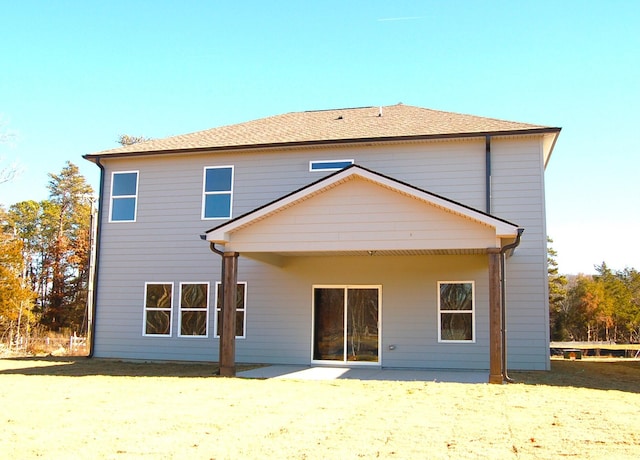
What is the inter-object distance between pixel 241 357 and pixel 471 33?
32.3 ft

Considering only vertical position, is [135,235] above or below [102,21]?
below

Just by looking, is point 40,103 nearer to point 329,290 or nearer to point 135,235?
point 135,235

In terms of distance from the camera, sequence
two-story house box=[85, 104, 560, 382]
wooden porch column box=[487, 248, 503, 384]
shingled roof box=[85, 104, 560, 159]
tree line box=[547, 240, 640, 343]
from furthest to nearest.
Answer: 1. tree line box=[547, 240, 640, 343]
2. shingled roof box=[85, 104, 560, 159]
3. two-story house box=[85, 104, 560, 382]
4. wooden porch column box=[487, 248, 503, 384]

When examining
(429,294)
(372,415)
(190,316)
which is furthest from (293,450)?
(190,316)

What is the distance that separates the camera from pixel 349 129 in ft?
56.1

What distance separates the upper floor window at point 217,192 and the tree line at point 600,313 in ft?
94.1

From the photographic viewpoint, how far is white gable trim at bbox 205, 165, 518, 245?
1184 centimetres

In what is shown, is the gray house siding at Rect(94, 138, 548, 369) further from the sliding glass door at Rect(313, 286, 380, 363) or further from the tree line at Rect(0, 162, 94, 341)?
the tree line at Rect(0, 162, 94, 341)

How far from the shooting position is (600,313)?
37.9 m

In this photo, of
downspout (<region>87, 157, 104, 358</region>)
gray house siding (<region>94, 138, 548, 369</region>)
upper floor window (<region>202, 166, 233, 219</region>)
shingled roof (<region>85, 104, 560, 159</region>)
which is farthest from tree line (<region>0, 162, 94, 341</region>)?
upper floor window (<region>202, 166, 233, 219</region>)

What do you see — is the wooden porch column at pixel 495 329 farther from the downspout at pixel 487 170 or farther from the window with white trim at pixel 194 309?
the window with white trim at pixel 194 309

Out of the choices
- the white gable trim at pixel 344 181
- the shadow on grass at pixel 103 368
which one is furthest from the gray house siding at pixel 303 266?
the white gable trim at pixel 344 181

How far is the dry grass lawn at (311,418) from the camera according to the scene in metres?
6.23

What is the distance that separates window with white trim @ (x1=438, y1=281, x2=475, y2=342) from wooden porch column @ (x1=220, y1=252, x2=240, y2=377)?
16.5ft
